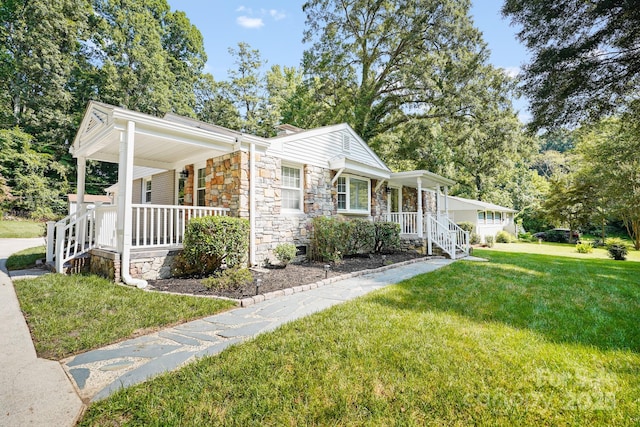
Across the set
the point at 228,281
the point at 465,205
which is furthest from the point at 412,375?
the point at 465,205

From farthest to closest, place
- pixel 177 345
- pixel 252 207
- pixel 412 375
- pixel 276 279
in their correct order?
pixel 252 207 → pixel 276 279 → pixel 177 345 → pixel 412 375

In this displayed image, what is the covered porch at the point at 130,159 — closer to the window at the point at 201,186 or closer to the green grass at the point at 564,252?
the window at the point at 201,186

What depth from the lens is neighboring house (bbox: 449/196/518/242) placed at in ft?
72.3

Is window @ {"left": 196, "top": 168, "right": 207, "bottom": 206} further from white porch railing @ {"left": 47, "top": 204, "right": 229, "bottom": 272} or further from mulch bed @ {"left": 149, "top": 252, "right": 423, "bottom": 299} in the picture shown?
mulch bed @ {"left": 149, "top": 252, "right": 423, "bottom": 299}

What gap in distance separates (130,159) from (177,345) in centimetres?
403

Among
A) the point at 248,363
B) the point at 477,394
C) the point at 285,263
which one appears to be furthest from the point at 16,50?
the point at 477,394

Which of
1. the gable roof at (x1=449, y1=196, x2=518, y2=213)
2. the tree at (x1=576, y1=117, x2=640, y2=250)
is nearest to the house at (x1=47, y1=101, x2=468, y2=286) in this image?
the tree at (x1=576, y1=117, x2=640, y2=250)

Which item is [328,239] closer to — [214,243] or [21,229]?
[214,243]

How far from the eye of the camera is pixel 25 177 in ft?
62.3

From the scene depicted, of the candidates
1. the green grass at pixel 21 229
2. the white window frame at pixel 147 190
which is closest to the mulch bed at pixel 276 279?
the white window frame at pixel 147 190

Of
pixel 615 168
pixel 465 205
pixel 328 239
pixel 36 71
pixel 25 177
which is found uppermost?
pixel 36 71

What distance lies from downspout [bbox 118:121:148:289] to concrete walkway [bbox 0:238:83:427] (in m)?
2.15

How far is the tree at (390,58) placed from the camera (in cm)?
1459

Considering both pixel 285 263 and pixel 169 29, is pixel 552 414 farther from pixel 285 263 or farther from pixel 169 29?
pixel 169 29
